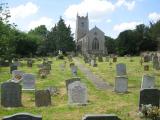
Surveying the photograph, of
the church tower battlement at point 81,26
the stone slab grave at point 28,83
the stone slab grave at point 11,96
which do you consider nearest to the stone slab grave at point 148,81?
the stone slab grave at point 28,83

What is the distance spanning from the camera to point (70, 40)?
4296 inches

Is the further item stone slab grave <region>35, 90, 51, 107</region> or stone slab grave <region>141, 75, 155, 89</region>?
stone slab grave <region>141, 75, 155, 89</region>

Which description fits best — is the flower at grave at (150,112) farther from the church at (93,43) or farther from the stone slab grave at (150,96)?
the church at (93,43)

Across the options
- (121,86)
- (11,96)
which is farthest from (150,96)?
(121,86)

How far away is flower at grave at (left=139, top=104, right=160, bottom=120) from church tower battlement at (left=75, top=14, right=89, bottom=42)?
12881 centimetres

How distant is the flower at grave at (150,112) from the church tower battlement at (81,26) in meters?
129

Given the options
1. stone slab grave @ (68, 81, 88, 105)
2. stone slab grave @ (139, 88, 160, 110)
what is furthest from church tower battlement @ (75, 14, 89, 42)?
stone slab grave @ (139, 88, 160, 110)

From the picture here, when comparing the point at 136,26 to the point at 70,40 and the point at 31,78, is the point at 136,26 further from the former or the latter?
the point at 31,78

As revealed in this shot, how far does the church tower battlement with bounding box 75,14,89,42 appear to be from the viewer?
143 metres

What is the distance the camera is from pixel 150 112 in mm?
13062

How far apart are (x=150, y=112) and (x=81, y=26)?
131m

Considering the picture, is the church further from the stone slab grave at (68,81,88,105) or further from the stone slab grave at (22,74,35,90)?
the stone slab grave at (68,81,88,105)

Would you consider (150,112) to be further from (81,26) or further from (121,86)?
(81,26)

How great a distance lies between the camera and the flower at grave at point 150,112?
12941 millimetres
